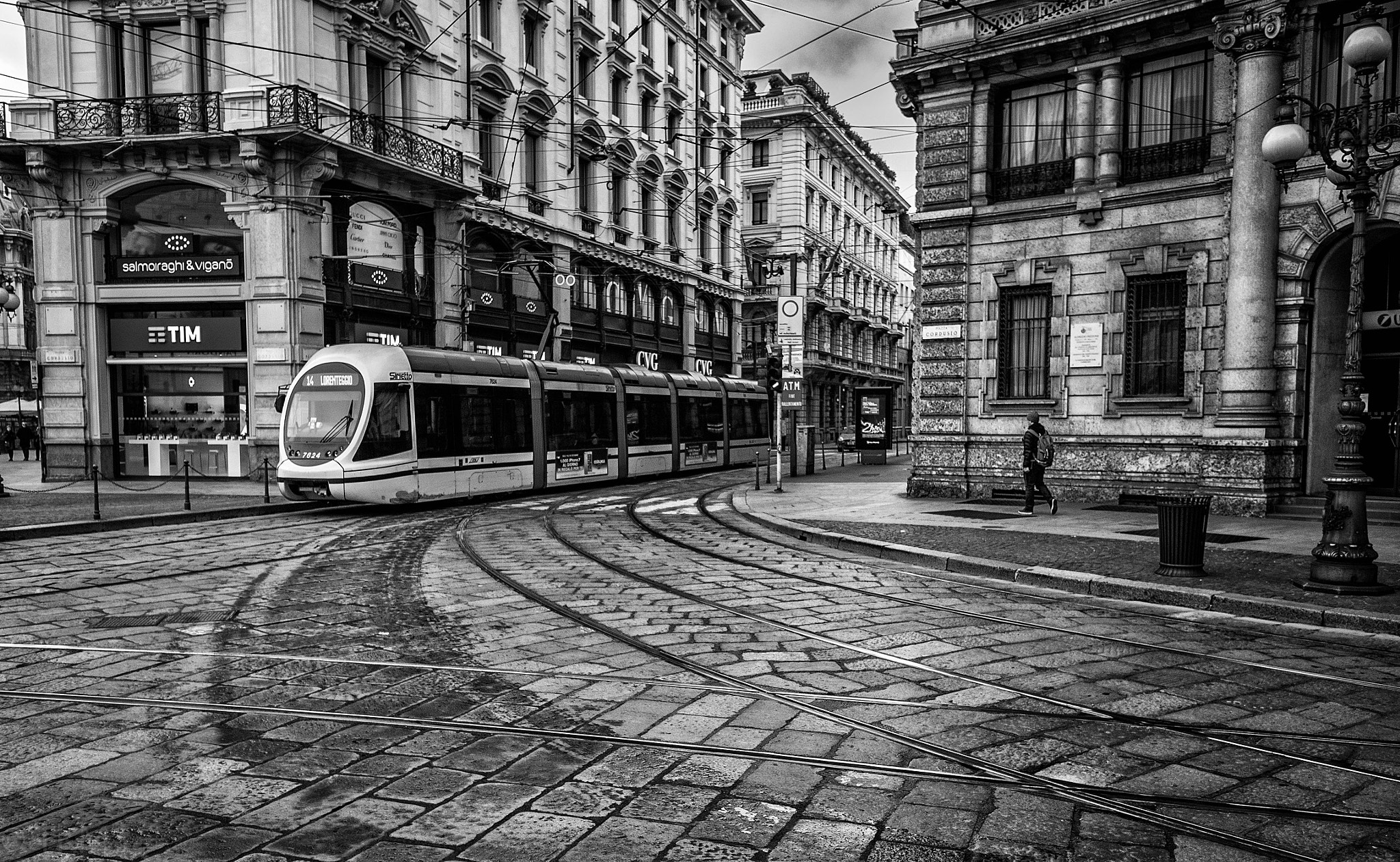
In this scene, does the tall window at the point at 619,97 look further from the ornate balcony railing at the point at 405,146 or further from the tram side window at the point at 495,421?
the tram side window at the point at 495,421

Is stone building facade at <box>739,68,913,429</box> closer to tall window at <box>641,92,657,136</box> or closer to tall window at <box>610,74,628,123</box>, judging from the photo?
tall window at <box>641,92,657,136</box>

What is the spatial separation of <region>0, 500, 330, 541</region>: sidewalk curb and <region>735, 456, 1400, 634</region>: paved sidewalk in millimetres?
8377

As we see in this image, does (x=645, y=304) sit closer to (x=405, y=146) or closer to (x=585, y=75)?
(x=585, y=75)

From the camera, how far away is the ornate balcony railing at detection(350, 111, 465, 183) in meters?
23.1

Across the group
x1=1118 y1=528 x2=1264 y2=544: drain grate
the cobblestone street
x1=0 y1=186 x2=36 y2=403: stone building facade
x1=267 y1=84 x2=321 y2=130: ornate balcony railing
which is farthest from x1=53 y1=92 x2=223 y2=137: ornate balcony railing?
x1=0 y1=186 x2=36 y2=403: stone building facade

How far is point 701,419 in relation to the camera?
27984 mm

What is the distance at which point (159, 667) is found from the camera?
5836 mm

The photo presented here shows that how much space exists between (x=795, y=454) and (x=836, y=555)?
14.8 m

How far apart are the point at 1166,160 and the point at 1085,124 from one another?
152 centimetres

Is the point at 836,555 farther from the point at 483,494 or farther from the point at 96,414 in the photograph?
the point at 96,414

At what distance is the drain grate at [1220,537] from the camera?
1162 centimetres

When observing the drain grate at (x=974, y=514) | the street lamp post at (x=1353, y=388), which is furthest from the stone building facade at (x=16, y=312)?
the street lamp post at (x=1353, y=388)

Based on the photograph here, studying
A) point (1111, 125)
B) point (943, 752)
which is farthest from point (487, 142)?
point (943, 752)

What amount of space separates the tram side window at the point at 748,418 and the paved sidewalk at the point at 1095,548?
12.2 metres
